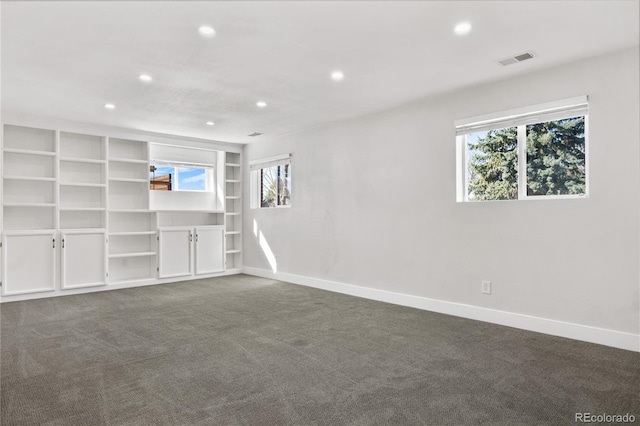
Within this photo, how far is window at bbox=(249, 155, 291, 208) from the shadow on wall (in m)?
0.49

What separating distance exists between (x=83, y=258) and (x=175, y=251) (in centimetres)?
137

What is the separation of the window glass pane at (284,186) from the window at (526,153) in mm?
3140

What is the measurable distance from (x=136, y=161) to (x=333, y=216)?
10.8ft

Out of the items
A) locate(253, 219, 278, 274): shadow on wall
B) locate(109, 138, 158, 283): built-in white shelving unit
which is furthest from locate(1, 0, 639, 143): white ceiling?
locate(253, 219, 278, 274): shadow on wall

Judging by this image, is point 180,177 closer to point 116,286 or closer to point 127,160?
point 127,160

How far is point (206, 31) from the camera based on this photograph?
2.86m

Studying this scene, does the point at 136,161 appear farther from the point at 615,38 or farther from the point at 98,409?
the point at 615,38

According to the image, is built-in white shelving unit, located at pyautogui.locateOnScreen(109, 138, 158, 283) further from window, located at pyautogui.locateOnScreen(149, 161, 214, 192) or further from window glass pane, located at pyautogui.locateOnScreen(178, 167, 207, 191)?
window glass pane, located at pyautogui.locateOnScreen(178, 167, 207, 191)

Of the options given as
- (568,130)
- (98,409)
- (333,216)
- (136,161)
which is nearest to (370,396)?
(98,409)

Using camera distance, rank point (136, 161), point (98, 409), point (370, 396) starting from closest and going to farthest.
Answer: point (98, 409) < point (370, 396) < point (136, 161)

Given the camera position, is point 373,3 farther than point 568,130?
No

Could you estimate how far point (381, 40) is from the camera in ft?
9.96

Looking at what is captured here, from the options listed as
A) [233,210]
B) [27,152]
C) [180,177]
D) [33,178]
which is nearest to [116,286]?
[33,178]

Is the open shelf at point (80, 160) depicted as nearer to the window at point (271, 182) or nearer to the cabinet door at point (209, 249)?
the cabinet door at point (209, 249)
